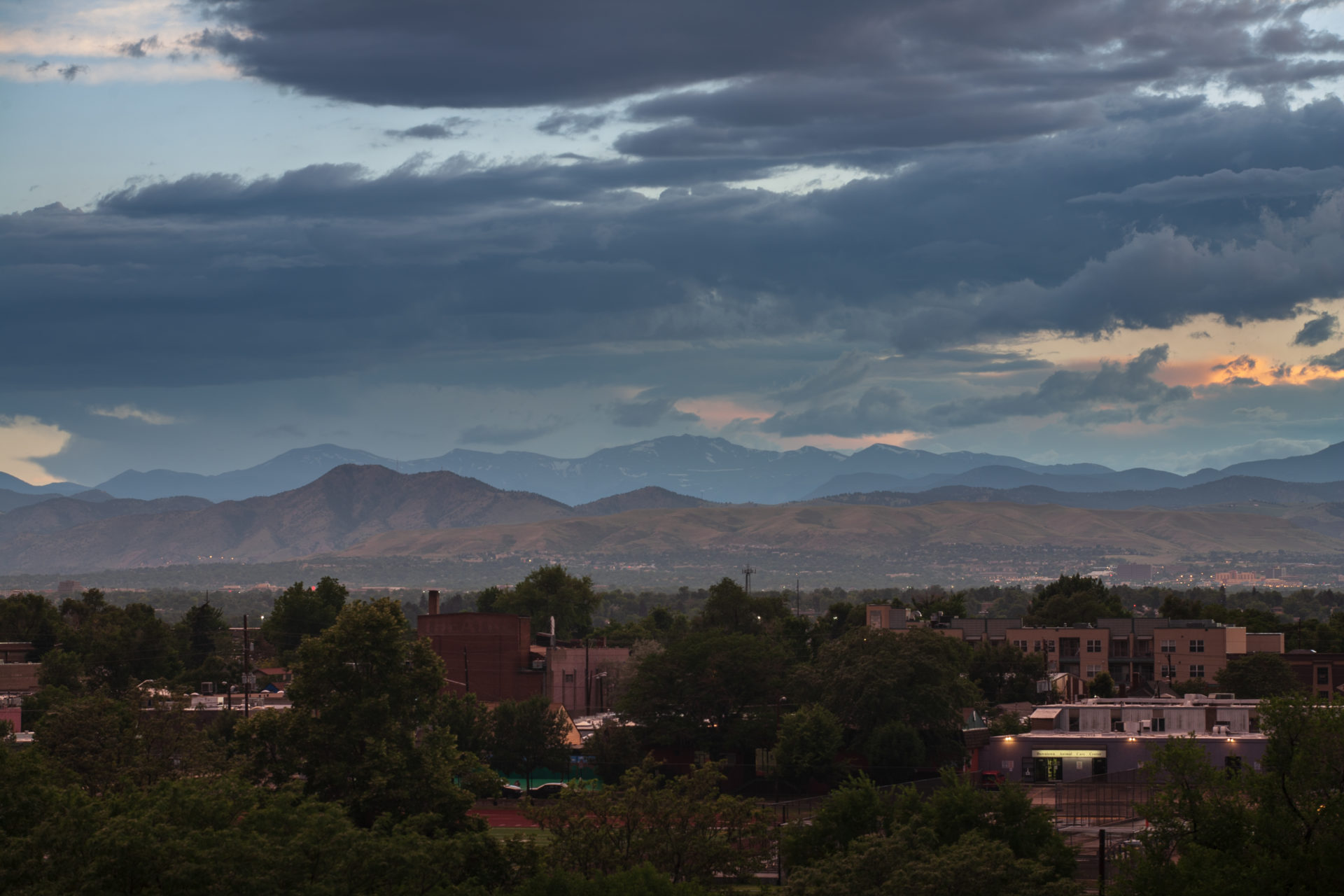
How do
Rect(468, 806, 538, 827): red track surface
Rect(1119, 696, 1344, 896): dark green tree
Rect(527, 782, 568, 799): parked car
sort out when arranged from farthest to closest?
Rect(527, 782, 568, 799): parked car < Rect(468, 806, 538, 827): red track surface < Rect(1119, 696, 1344, 896): dark green tree

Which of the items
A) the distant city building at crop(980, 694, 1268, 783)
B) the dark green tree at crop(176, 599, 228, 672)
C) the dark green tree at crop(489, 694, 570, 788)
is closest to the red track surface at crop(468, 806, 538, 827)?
the dark green tree at crop(489, 694, 570, 788)

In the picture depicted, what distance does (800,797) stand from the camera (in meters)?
101

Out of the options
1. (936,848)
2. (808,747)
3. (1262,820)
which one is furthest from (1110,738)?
(1262,820)

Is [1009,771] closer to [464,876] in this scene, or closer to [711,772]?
[711,772]

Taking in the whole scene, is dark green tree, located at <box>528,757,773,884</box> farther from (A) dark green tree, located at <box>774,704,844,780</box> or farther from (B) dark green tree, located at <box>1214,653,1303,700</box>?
(B) dark green tree, located at <box>1214,653,1303,700</box>

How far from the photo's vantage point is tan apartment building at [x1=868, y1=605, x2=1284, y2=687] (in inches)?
6373

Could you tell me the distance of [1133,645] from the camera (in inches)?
6614

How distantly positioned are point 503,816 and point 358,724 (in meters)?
37.3

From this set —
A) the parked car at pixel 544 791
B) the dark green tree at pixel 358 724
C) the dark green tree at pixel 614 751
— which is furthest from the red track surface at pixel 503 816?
the dark green tree at pixel 358 724

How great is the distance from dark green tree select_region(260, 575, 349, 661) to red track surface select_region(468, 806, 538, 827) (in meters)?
77.9

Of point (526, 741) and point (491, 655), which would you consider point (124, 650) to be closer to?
point (491, 655)

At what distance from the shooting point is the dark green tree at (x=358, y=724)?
208 feet

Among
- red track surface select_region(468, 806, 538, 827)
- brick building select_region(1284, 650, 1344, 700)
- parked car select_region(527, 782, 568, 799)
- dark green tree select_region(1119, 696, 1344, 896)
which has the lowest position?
red track surface select_region(468, 806, 538, 827)

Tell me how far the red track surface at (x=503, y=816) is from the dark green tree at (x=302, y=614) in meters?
77.9
